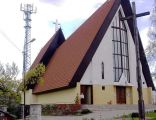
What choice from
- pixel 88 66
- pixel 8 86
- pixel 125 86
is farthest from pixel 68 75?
pixel 8 86

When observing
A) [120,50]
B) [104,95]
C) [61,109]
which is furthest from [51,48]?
[61,109]

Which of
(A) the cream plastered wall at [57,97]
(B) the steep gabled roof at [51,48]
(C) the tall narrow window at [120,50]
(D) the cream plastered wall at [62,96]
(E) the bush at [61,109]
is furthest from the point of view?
(B) the steep gabled roof at [51,48]

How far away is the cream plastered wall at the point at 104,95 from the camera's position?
38.7 metres

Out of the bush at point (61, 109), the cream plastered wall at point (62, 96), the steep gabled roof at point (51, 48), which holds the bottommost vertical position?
the bush at point (61, 109)

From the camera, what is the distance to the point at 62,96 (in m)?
39.7

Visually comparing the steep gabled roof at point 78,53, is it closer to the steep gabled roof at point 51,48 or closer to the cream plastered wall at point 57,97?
the cream plastered wall at point 57,97

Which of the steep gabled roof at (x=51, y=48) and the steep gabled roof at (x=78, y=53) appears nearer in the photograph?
the steep gabled roof at (x=78, y=53)

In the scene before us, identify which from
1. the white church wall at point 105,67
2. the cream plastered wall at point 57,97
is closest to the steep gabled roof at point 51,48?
the cream plastered wall at point 57,97

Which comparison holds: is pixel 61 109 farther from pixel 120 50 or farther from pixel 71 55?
pixel 120 50

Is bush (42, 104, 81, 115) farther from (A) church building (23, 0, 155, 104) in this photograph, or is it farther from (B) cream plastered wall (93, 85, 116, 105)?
(B) cream plastered wall (93, 85, 116, 105)

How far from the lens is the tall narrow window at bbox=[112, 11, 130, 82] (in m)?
41.7

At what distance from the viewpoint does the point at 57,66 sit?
44094 millimetres

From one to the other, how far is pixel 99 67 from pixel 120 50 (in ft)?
13.6

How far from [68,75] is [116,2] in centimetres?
1000
